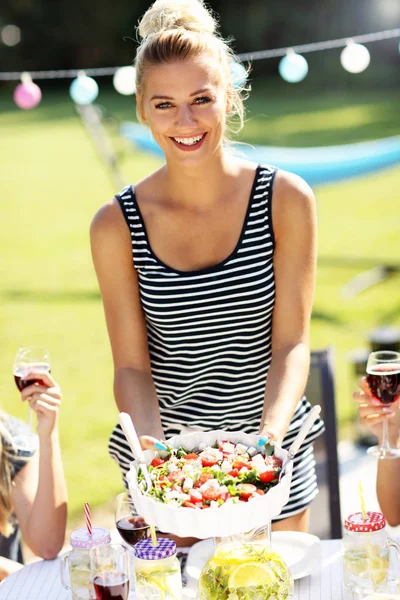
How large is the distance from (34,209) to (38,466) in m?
10.3

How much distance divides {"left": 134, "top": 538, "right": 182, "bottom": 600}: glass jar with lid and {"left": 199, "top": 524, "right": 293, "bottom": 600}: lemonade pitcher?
7cm

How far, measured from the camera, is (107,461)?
15.9 ft

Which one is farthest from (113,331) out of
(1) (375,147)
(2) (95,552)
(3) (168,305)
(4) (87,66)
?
(4) (87,66)

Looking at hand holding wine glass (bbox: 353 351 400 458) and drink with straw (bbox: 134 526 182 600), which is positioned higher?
hand holding wine glass (bbox: 353 351 400 458)

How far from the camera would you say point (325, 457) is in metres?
2.79

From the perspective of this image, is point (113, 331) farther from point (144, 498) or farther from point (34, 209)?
point (34, 209)

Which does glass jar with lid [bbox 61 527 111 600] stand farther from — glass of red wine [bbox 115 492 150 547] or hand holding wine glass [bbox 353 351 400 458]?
hand holding wine glass [bbox 353 351 400 458]

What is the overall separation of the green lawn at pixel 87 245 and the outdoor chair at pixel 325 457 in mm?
869

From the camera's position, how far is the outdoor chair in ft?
9.07

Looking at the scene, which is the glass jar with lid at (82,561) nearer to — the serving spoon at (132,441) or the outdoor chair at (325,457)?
the serving spoon at (132,441)

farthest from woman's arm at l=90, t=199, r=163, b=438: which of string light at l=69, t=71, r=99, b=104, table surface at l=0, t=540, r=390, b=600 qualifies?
string light at l=69, t=71, r=99, b=104

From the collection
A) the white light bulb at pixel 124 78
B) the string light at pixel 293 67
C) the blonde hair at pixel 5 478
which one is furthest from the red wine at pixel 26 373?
the string light at pixel 293 67

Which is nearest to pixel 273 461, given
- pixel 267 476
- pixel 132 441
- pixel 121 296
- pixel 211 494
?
pixel 267 476

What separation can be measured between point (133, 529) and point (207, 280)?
2.24 feet
